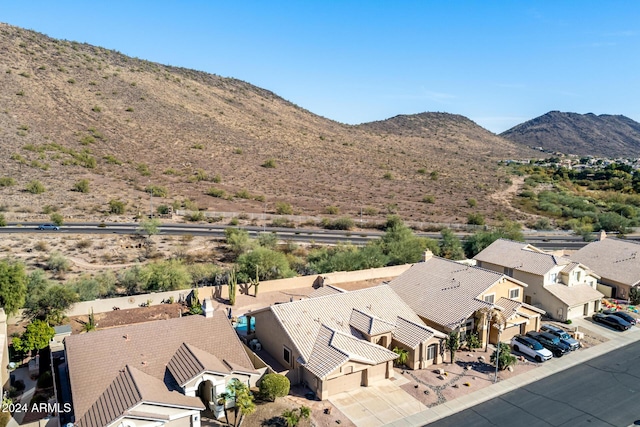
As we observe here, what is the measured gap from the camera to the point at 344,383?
2411cm

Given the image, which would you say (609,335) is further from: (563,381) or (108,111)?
(108,111)

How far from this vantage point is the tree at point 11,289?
1185 inches

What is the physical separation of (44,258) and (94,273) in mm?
6466

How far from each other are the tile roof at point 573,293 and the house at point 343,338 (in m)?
13.7

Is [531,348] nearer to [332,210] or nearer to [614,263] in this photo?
[614,263]

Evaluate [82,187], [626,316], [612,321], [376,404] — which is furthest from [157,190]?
[626,316]

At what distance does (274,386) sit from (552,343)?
60.9ft

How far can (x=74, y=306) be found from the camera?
33312mm

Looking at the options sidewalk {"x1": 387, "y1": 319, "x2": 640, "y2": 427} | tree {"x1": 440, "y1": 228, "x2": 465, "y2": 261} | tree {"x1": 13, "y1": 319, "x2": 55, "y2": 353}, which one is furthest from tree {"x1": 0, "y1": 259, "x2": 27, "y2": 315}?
tree {"x1": 440, "y1": 228, "x2": 465, "y2": 261}

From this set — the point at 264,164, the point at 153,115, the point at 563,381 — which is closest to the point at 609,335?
the point at 563,381

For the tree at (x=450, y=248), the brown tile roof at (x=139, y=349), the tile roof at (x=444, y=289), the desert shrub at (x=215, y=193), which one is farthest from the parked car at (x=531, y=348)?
the desert shrub at (x=215, y=193)

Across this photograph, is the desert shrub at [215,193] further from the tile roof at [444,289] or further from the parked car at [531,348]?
Result: the parked car at [531,348]

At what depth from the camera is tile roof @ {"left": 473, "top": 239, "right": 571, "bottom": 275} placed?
37.8 meters

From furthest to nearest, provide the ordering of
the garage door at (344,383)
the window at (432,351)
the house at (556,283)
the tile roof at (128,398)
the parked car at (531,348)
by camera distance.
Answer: the house at (556,283) → the parked car at (531,348) → the window at (432,351) → the garage door at (344,383) → the tile roof at (128,398)
